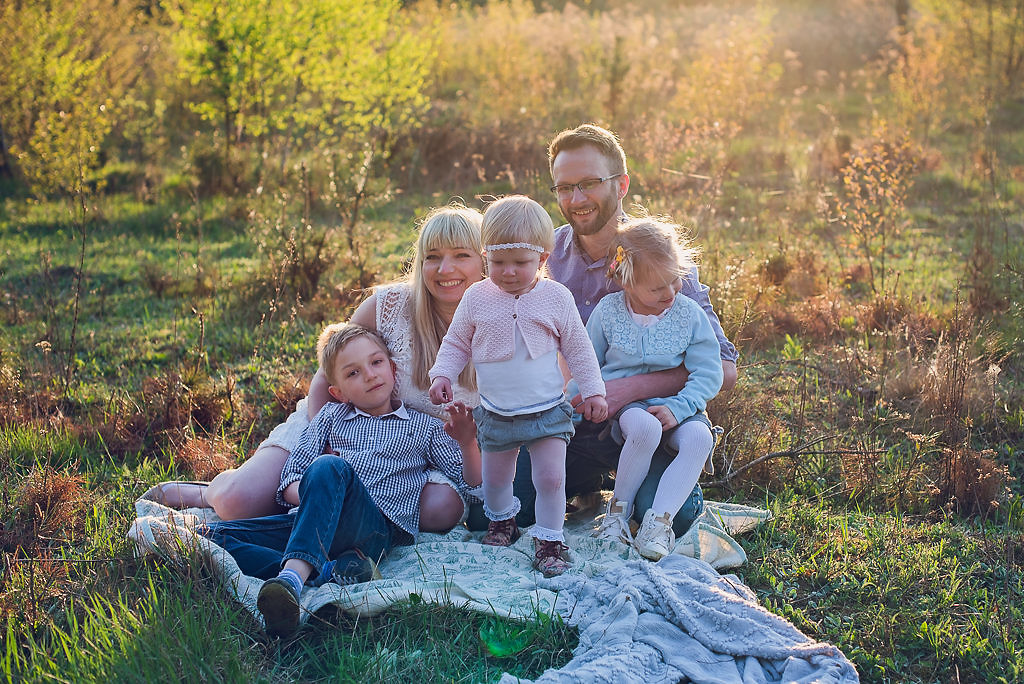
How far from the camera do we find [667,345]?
3.64 m

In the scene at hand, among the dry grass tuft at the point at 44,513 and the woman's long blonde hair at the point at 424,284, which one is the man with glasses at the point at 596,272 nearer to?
the woman's long blonde hair at the point at 424,284

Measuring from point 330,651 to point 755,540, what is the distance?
1.81m

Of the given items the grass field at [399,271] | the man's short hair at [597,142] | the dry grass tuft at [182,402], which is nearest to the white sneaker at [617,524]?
the grass field at [399,271]

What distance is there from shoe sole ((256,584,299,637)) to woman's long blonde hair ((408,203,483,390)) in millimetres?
1214

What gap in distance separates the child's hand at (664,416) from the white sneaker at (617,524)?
35cm

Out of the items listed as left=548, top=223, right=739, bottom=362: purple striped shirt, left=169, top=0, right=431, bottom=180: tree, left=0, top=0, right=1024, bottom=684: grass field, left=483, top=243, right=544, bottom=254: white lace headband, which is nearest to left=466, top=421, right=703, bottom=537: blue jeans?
left=0, top=0, right=1024, bottom=684: grass field

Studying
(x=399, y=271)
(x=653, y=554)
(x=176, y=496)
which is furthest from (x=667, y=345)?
(x=399, y=271)

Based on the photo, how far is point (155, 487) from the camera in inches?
147

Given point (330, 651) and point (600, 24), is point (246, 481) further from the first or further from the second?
point (600, 24)

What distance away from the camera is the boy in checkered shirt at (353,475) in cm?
311

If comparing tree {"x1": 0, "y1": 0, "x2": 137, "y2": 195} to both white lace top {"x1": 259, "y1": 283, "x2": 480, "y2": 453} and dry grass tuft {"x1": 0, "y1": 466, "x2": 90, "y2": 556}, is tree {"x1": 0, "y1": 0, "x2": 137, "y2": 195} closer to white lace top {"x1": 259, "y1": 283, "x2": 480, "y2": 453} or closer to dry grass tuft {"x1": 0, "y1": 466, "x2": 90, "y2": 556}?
dry grass tuft {"x1": 0, "y1": 466, "x2": 90, "y2": 556}

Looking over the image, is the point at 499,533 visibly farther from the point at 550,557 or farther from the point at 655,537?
the point at 655,537

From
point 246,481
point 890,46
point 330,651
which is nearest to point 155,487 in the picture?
point 246,481

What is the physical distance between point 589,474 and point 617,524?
40 centimetres
